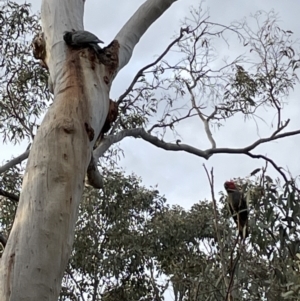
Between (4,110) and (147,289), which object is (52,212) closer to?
(4,110)

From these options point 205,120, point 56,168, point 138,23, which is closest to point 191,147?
point 205,120

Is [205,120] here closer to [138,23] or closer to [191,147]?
[191,147]

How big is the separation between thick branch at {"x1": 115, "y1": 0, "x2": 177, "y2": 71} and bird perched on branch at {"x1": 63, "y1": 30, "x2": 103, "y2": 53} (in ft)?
1.12

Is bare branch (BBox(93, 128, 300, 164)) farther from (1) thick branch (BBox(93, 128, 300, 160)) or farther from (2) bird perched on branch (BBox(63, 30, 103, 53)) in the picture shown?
(2) bird perched on branch (BBox(63, 30, 103, 53))

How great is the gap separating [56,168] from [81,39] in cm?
61

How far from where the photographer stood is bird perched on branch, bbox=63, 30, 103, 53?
6.70 ft

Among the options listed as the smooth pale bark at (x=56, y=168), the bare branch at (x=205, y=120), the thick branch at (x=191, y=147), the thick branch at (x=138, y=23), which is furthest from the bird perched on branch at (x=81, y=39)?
the bare branch at (x=205, y=120)

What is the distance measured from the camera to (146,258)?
20.8 ft

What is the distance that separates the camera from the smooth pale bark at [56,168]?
1.42m

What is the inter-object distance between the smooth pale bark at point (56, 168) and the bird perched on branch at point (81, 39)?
29 mm

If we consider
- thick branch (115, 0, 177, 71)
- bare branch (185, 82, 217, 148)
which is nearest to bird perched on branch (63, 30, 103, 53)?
thick branch (115, 0, 177, 71)

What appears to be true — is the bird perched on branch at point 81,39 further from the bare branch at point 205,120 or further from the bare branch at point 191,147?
the bare branch at point 205,120

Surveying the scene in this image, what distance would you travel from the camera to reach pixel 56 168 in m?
1.64

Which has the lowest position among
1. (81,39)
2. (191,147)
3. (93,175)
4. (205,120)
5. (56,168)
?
(56,168)
